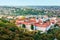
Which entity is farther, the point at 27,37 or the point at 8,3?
Result: the point at 8,3

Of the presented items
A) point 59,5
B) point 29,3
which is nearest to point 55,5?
point 59,5

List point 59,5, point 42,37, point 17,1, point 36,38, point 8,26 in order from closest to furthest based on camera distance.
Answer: point 8,26 < point 36,38 < point 42,37 < point 59,5 < point 17,1

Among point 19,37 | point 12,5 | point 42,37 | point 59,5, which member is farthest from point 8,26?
point 12,5

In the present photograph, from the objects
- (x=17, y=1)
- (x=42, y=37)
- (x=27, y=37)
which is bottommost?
(x=17, y=1)

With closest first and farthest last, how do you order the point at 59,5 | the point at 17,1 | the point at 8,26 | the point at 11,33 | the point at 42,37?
the point at 11,33 → the point at 8,26 → the point at 42,37 → the point at 59,5 → the point at 17,1

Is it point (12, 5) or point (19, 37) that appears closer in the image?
point (19, 37)

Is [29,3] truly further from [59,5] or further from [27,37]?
[27,37]

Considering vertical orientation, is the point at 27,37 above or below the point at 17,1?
above

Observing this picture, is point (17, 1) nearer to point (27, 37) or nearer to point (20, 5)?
point (20, 5)

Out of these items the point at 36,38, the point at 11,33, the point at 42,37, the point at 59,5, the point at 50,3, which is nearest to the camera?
the point at 11,33
